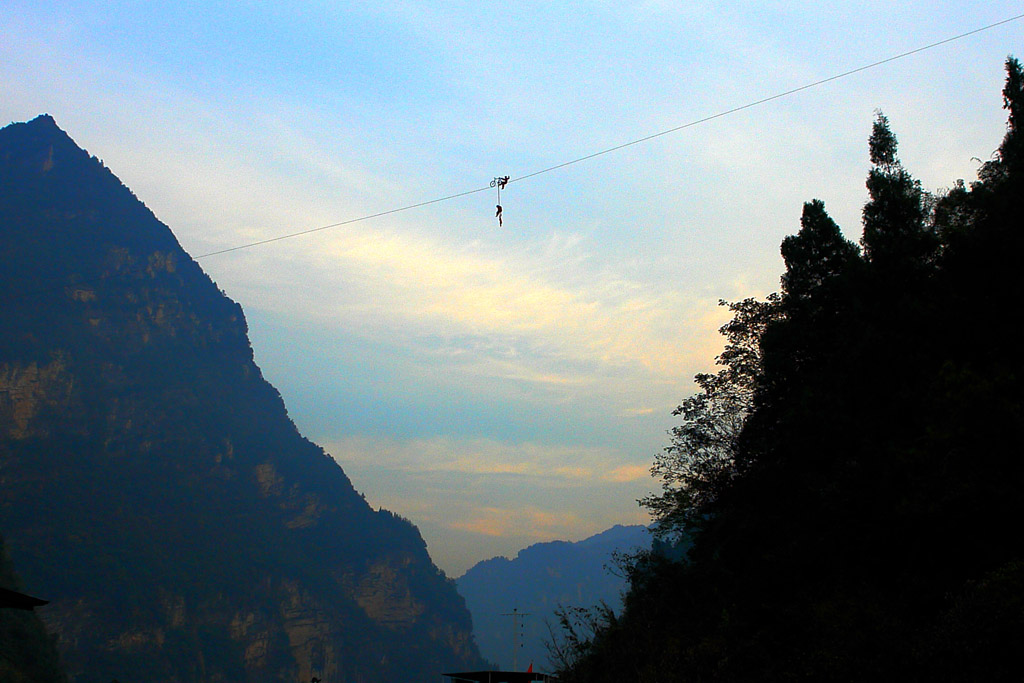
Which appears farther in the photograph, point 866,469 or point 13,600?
point 866,469

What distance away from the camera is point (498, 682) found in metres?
43.8

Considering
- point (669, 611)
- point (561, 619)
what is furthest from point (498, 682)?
point (561, 619)

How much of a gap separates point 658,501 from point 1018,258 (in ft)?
56.5

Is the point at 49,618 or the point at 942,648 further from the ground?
the point at 49,618

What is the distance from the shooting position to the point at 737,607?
2900 centimetres

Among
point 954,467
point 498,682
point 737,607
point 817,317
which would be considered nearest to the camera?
point 954,467

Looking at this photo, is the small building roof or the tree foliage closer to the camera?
the small building roof

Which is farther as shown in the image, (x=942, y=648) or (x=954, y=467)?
(x=954, y=467)

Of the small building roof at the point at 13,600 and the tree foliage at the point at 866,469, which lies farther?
the tree foliage at the point at 866,469

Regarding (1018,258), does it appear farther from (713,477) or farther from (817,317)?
(713,477)

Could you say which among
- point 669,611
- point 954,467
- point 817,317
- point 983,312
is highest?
point 817,317

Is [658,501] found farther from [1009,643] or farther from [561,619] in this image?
[1009,643]

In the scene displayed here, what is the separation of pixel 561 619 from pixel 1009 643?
52.6ft

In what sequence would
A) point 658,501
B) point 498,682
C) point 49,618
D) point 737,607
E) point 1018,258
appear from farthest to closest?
point 49,618, point 498,682, point 658,501, point 737,607, point 1018,258
